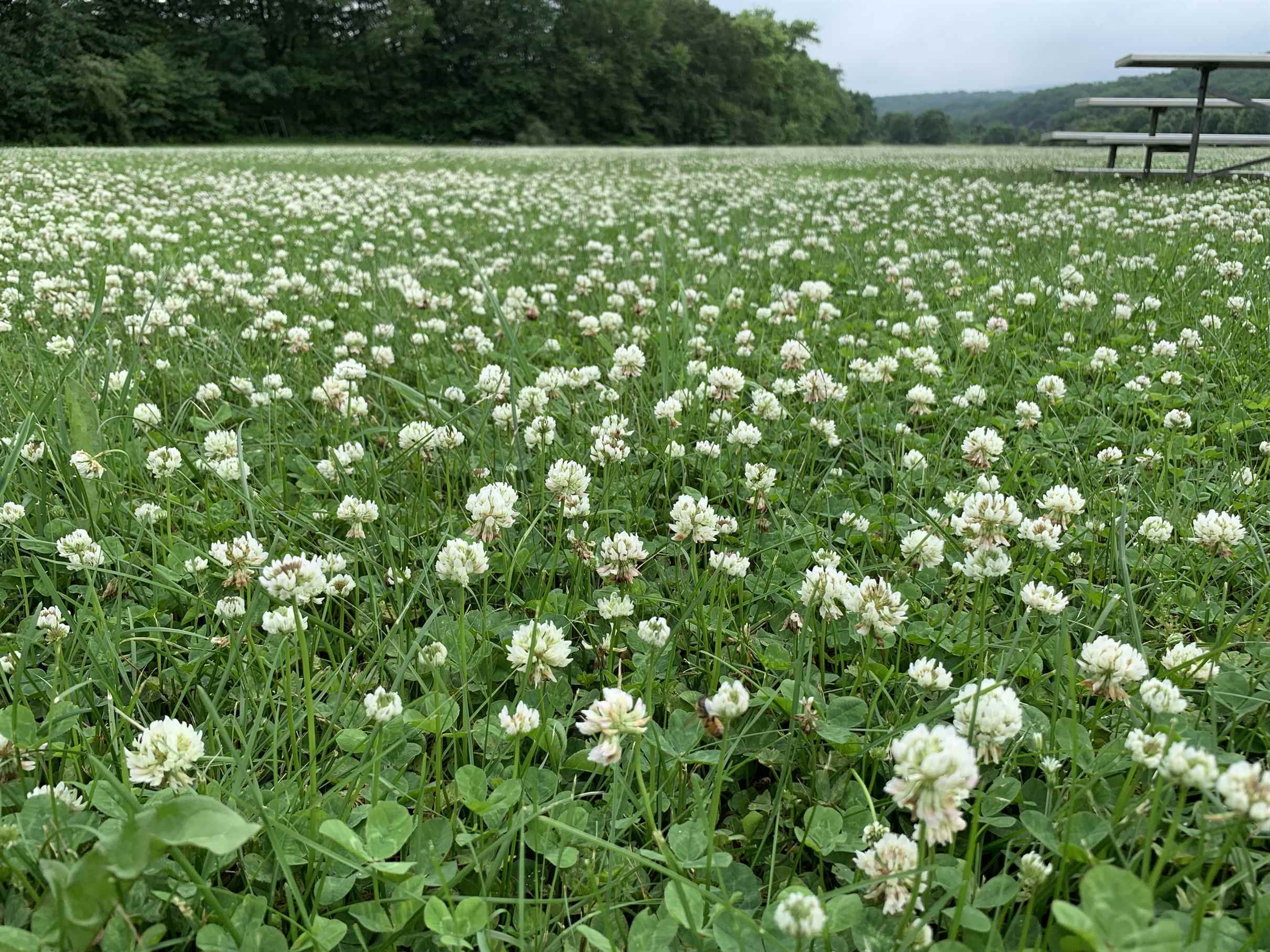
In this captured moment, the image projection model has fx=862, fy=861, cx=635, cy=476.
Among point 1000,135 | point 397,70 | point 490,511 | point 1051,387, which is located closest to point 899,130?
point 1000,135

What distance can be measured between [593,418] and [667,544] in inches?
31.0

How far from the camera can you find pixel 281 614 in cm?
135

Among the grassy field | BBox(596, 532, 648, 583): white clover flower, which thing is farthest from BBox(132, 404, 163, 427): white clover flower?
BBox(596, 532, 648, 583): white clover flower

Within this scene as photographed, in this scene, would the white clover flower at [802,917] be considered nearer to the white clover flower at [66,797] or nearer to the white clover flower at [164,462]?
the white clover flower at [66,797]

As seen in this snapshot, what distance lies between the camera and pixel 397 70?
46.6 m

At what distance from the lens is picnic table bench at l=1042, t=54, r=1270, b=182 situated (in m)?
9.02

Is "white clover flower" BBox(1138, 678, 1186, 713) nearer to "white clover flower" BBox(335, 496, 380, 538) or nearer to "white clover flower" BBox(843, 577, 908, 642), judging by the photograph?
"white clover flower" BBox(843, 577, 908, 642)

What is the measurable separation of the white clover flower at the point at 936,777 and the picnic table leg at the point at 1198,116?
10.7 m

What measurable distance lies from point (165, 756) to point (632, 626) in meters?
0.91

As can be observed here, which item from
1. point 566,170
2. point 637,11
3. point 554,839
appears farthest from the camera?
point 637,11

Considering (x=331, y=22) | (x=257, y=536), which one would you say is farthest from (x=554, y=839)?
(x=331, y=22)

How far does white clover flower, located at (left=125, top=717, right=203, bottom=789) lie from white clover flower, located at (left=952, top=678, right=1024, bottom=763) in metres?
1.07

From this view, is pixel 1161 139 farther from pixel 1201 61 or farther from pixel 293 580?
pixel 293 580

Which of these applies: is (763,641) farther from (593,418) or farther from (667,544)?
(593,418)
